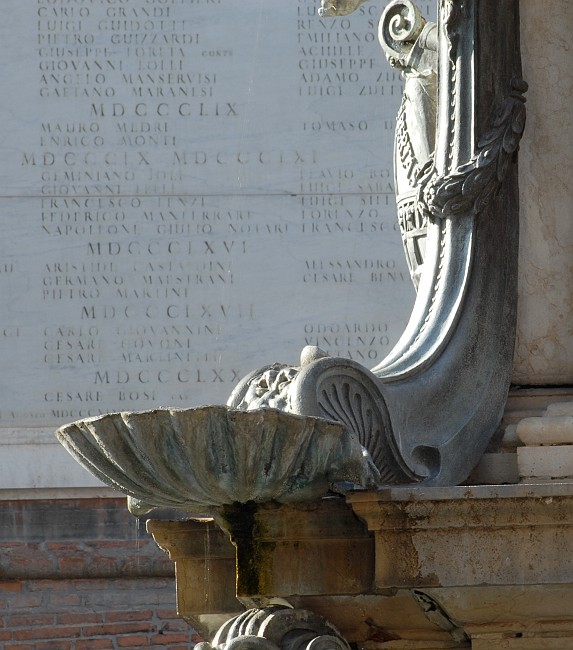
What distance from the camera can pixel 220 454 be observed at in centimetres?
293

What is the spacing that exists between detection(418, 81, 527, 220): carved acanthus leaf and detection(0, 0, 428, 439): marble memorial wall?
3.99m

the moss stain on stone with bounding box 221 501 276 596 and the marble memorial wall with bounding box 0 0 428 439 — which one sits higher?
the marble memorial wall with bounding box 0 0 428 439

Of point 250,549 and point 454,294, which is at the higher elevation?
point 454,294

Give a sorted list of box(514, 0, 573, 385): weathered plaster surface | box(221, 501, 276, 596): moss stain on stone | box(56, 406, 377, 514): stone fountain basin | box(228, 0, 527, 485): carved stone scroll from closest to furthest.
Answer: box(56, 406, 377, 514): stone fountain basin
box(221, 501, 276, 596): moss stain on stone
box(228, 0, 527, 485): carved stone scroll
box(514, 0, 573, 385): weathered plaster surface

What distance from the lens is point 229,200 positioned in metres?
7.62

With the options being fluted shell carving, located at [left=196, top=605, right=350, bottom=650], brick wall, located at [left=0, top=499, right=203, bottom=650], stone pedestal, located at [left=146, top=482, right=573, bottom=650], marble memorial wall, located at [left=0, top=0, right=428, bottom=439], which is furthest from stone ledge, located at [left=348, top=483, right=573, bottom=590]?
marble memorial wall, located at [left=0, top=0, right=428, bottom=439]

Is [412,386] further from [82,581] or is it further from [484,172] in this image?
[82,581]

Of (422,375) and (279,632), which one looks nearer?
(279,632)

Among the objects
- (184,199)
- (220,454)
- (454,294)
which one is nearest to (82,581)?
(184,199)

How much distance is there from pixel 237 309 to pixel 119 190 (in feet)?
2.16

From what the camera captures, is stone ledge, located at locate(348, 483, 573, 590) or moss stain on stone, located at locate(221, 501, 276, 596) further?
moss stain on stone, located at locate(221, 501, 276, 596)

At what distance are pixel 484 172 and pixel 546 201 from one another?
0.13 metres

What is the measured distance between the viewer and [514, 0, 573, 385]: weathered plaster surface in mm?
3475

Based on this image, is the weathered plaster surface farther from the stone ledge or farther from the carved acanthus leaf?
the stone ledge
